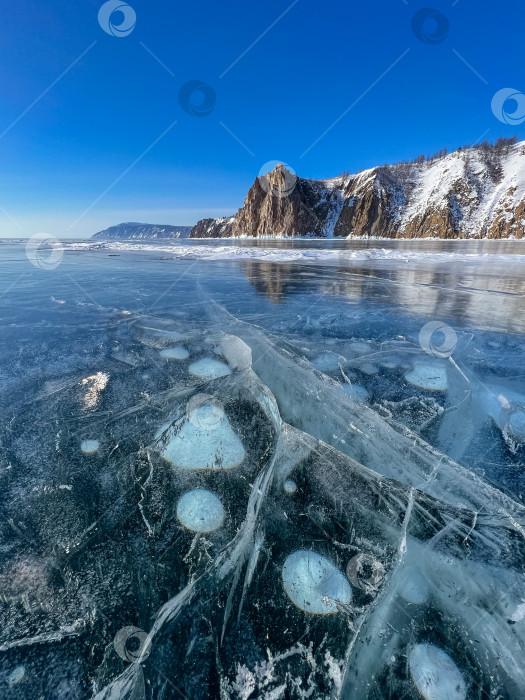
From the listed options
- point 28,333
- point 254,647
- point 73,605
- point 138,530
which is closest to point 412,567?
point 254,647

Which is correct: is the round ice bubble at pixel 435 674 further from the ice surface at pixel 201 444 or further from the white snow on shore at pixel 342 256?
the white snow on shore at pixel 342 256

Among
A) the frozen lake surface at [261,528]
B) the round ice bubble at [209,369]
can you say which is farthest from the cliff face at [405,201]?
the round ice bubble at [209,369]

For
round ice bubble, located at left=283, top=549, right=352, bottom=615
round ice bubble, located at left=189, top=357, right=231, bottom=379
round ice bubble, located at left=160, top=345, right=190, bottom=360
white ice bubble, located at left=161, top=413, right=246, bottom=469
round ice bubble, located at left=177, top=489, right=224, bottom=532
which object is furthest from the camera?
round ice bubble, located at left=160, top=345, right=190, bottom=360

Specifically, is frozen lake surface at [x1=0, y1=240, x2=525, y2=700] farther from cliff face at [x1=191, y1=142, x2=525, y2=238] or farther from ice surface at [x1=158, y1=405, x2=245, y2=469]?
cliff face at [x1=191, y1=142, x2=525, y2=238]

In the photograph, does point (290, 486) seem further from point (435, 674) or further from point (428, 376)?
point (428, 376)

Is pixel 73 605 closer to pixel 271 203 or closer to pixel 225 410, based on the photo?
pixel 225 410

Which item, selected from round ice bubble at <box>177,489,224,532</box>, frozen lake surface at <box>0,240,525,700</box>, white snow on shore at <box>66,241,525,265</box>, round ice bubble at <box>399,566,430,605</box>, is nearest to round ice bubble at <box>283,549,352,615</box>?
frozen lake surface at <box>0,240,525,700</box>
